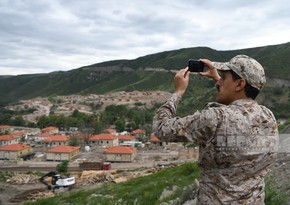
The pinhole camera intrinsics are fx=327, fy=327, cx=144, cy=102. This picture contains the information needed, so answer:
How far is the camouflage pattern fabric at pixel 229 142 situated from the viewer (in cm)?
207

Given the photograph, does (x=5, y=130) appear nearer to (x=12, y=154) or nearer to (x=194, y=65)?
(x=12, y=154)

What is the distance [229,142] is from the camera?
2090 mm

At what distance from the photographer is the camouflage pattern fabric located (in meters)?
2.07

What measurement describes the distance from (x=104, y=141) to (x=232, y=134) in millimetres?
57047

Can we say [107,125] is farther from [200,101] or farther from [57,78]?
[57,78]

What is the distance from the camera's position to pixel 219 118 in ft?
6.71

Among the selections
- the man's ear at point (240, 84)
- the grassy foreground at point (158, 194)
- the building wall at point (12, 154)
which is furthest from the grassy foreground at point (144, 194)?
the building wall at point (12, 154)

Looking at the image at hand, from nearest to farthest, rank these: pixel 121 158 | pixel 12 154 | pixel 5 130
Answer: pixel 121 158, pixel 12 154, pixel 5 130

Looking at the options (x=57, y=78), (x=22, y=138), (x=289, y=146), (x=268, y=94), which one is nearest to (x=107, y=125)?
(x=22, y=138)

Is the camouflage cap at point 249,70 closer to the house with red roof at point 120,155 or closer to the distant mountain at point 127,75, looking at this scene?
the house with red roof at point 120,155

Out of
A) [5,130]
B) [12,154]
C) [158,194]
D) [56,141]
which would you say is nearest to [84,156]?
[56,141]

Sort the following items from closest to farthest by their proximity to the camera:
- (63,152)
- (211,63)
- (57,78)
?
(211,63) < (63,152) < (57,78)

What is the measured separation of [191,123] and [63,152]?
155ft

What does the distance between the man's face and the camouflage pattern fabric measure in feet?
0.22
